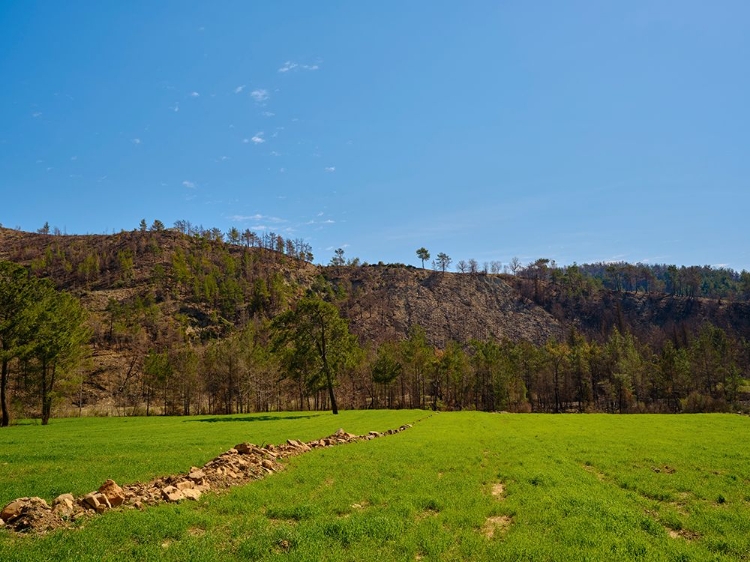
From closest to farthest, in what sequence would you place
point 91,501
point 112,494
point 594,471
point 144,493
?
point 91,501 → point 112,494 → point 144,493 → point 594,471

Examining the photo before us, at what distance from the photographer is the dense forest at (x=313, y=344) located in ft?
175

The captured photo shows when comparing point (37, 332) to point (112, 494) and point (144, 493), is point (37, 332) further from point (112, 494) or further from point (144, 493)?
point (112, 494)

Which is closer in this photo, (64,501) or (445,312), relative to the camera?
(64,501)

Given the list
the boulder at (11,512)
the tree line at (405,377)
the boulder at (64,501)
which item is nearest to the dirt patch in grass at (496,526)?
the boulder at (64,501)

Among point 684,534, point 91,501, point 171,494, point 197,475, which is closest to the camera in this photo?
point 684,534

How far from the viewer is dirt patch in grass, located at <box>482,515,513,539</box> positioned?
30.7ft

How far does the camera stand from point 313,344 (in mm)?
54625

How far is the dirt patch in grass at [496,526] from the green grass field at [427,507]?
0.08 feet

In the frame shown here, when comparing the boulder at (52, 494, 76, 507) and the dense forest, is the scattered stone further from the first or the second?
the dense forest

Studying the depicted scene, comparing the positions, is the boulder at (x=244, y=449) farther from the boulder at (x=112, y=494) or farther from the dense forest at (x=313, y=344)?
the dense forest at (x=313, y=344)

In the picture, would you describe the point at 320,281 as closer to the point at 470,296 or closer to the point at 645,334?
the point at 470,296

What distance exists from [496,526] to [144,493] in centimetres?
968

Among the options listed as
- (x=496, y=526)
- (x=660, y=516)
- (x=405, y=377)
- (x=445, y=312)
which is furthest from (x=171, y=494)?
(x=445, y=312)

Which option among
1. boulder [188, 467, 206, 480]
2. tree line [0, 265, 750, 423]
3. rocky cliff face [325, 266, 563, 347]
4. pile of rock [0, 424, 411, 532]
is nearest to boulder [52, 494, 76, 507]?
pile of rock [0, 424, 411, 532]
